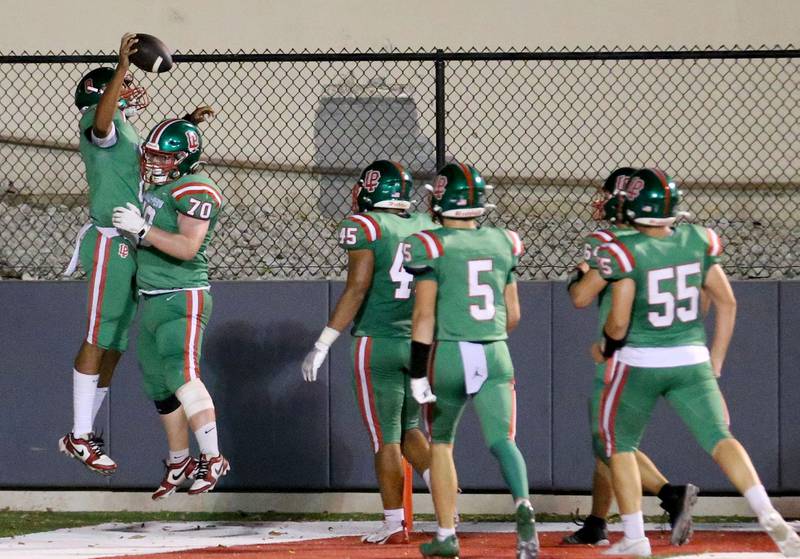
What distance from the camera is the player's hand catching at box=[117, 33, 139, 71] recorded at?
679cm

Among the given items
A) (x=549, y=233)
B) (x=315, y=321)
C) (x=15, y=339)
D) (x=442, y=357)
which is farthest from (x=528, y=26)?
(x=442, y=357)

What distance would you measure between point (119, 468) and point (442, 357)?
303cm

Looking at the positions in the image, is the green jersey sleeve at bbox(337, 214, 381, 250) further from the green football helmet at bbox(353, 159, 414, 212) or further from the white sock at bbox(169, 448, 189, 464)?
the white sock at bbox(169, 448, 189, 464)

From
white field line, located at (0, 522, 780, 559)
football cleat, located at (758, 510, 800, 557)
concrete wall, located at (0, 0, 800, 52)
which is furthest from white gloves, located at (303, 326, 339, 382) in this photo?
concrete wall, located at (0, 0, 800, 52)

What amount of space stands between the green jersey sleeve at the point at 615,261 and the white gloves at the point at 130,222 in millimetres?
2416

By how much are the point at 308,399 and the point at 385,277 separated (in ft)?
4.99

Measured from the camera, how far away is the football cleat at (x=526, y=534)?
5.88 meters

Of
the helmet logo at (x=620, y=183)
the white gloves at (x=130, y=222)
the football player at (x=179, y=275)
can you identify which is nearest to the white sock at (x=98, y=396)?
the football player at (x=179, y=275)

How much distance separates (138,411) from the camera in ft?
26.9

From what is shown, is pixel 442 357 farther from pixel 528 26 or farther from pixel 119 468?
pixel 528 26

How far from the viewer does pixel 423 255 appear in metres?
5.95

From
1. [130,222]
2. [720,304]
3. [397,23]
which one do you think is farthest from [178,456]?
[397,23]

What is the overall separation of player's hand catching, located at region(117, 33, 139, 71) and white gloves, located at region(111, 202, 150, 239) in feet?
2.44

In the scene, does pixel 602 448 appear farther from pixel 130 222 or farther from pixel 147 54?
pixel 147 54
